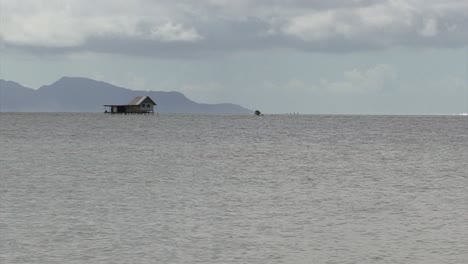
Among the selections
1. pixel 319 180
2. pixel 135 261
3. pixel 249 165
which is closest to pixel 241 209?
pixel 135 261

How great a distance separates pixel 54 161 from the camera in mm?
53031

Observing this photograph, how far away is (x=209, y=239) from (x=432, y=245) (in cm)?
648

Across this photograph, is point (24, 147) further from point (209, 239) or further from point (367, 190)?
point (209, 239)

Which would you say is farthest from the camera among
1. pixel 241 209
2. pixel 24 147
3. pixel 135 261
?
pixel 24 147

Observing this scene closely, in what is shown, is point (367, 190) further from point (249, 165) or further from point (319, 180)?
point (249, 165)

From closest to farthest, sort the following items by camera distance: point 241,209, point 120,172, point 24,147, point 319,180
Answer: point 241,209 < point 319,180 < point 120,172 < point 24,147

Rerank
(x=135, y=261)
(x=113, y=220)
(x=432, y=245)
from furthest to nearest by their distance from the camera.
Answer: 1. (x=113, y=220)
2. (x=432, y=245)
3. (x=135, y=261)

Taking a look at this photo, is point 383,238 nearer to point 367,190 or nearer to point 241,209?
point 241,209

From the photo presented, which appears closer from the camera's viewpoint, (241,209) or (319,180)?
(241,209)

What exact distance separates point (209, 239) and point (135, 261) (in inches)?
133

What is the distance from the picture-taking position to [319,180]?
41.7 m

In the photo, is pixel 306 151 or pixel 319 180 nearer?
pixel 319 180

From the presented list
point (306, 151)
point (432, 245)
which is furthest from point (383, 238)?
A: point (306, 151)

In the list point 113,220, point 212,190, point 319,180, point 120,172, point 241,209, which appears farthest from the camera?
point 120,172
